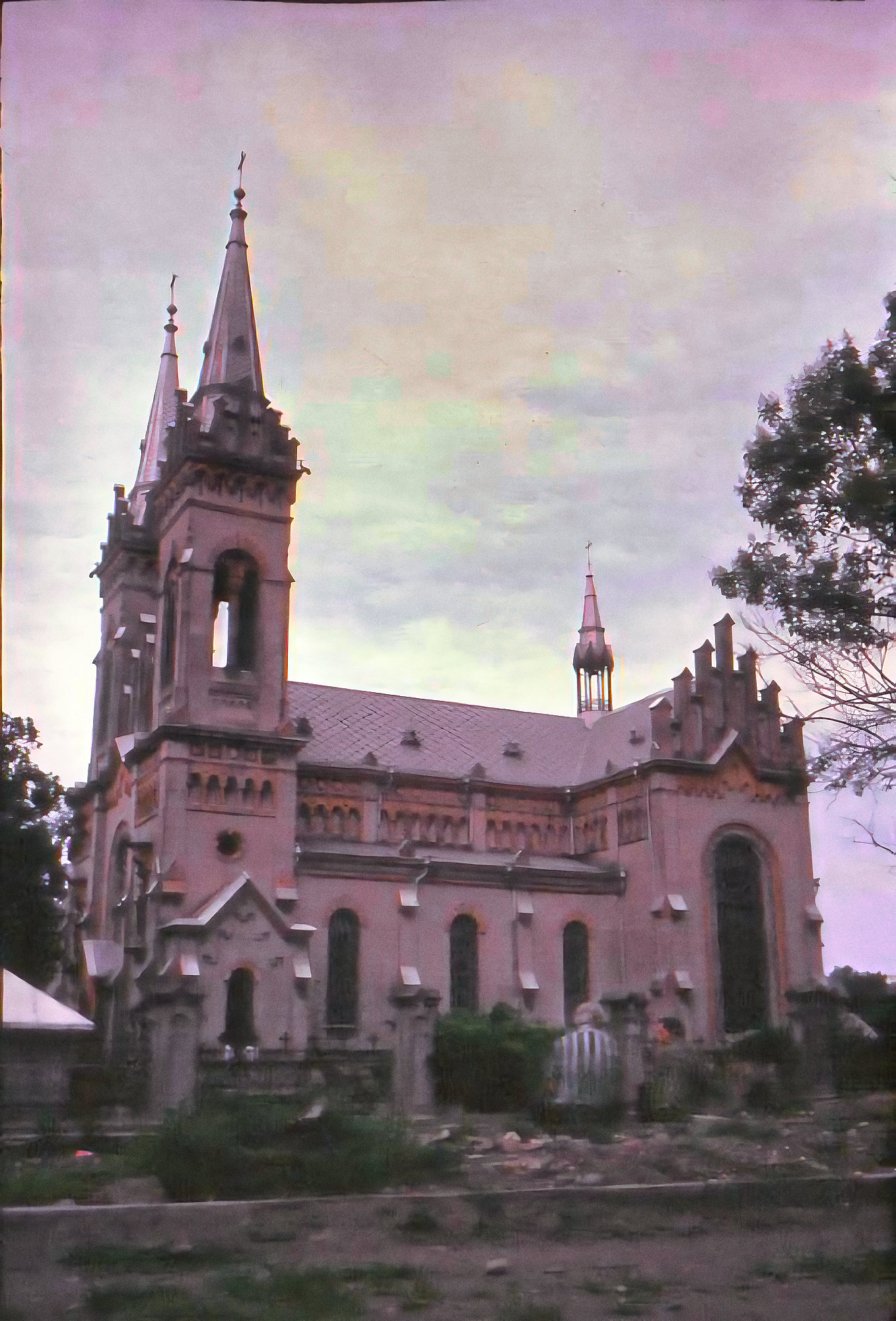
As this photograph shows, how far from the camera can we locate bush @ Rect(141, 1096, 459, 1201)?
1203 centimetres

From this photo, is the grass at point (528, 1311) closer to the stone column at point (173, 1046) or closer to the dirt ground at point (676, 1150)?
the dirt ground at point (676, 1150)

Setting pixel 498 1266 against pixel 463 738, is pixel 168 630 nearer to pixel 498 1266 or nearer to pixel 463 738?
pixel 463 738

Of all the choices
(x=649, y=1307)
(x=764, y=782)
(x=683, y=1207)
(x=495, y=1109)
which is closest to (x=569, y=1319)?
(x=649, y=1307)

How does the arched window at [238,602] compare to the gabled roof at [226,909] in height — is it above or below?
above

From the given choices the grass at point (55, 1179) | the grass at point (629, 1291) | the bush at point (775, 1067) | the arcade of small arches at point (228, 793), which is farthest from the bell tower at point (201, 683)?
the grass at point (629, 1291)

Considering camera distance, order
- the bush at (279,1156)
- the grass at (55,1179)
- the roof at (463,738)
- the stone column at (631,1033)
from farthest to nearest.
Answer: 1. the roof at (463,738)
2. the stone column at (631,1033)
3. the bush at (279,1156)
4. the grass at (55,1179)

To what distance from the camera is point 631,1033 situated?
74.8 feet

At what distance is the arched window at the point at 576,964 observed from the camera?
36312 millimetres

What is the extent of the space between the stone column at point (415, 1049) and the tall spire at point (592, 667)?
93.2 ft

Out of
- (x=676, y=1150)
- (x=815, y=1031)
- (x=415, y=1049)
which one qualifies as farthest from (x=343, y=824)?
(x=676, y=1150)

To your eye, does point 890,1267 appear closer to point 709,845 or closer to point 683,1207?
point 683,1207

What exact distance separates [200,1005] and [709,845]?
18110 mm

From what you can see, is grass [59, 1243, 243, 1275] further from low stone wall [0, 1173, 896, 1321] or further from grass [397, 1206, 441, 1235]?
grass [397, 1206, 441, 1235]

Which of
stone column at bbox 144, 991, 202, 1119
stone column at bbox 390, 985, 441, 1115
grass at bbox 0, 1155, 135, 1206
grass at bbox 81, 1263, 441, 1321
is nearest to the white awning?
stone column at bbox 144, 991, 202, 1119
